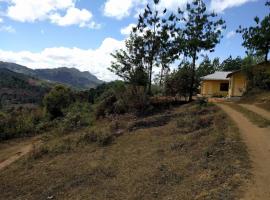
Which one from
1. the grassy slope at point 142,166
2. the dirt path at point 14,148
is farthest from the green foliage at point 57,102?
the grassy slope at point 142,166

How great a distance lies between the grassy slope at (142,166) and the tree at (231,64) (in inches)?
1953

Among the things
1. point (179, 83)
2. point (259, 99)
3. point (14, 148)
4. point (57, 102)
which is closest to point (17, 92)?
point (57, 102)

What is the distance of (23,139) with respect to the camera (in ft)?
90.5

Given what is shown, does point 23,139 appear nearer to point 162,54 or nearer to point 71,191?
point 162,54

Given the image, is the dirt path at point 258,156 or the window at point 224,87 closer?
the dirt path at point 258,156

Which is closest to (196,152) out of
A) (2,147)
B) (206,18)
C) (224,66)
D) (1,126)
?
(206,18)

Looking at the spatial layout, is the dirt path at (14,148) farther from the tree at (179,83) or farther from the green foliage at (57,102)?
the green foliage at (57,102)

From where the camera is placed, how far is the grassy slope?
829 centimetres

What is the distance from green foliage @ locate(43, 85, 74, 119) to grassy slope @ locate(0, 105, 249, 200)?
1045 inches

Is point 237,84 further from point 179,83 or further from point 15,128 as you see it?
point 15,128

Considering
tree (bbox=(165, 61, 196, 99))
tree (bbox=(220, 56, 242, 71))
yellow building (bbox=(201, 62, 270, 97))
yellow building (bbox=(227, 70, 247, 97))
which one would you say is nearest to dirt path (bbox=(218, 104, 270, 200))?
tree (bbox=(165, 61, 196, 99))

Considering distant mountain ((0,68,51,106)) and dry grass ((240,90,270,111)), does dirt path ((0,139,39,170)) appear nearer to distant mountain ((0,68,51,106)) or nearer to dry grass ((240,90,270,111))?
dry grass ((240,90,270,111))

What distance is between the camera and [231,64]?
6475 cm

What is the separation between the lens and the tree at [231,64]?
63625 millimetres
